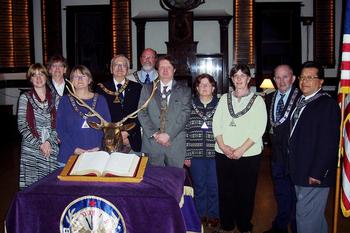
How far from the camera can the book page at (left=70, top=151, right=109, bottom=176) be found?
2.10m

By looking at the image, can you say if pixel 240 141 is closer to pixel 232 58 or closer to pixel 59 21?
pixel 232 58

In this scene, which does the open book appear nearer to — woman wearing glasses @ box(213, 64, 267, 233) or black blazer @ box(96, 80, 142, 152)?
woman wearing glasses @ box(213, 64, 267, 233)

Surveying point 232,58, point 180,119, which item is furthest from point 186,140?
point 232,58

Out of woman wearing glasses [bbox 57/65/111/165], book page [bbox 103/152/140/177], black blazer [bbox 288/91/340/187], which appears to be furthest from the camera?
woman wearing glasses [bbox 57/65/111/165]

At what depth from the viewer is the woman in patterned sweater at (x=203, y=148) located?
3383 mm

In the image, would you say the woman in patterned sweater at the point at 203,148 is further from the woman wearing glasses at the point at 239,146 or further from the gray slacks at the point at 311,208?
the gray slacks at the point at 311,208

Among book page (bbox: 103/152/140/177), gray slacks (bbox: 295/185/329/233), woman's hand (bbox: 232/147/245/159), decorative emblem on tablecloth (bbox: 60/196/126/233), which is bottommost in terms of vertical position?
gray slacks (bbox: 295/185/329/233)

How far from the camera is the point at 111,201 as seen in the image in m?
1.97

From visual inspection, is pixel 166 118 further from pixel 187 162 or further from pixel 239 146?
pixel 239 146

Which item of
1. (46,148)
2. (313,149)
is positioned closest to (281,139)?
(313,149)

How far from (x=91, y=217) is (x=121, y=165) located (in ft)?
1.06

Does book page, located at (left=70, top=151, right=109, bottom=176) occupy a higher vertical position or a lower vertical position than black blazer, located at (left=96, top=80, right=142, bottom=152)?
lower

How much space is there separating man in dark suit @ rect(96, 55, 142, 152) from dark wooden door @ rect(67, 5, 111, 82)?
6484mm

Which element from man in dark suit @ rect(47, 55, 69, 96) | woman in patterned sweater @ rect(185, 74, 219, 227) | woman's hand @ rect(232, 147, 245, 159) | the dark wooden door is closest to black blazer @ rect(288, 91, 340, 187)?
woman's hand @ rect(232, 147, 245, 159)
